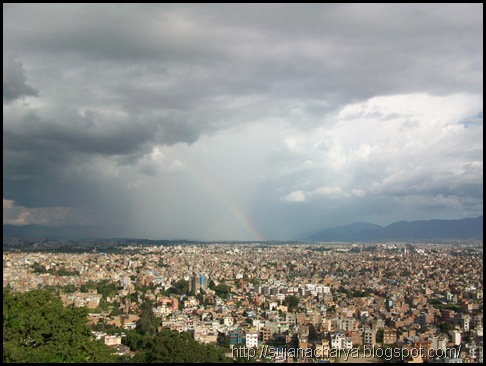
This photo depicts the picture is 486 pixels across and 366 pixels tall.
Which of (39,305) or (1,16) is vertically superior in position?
(1,16)

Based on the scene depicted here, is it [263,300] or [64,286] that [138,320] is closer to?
[263,300]

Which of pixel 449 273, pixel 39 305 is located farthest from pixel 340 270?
pixel 39 305

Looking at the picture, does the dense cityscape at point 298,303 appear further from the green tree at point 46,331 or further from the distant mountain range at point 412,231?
the distant mountain range at point 412,231

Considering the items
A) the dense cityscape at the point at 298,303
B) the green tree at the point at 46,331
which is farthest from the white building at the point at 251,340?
the green tree at the point at 46,331

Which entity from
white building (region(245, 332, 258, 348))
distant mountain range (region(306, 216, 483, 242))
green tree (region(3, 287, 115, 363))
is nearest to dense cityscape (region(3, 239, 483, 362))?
white building (region(245, 332, 258, 348))

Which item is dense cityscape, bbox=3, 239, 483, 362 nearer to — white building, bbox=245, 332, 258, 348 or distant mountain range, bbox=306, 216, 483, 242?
white building, bbox=245, 332, 258, 348

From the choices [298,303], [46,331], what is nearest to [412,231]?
[298,303]
